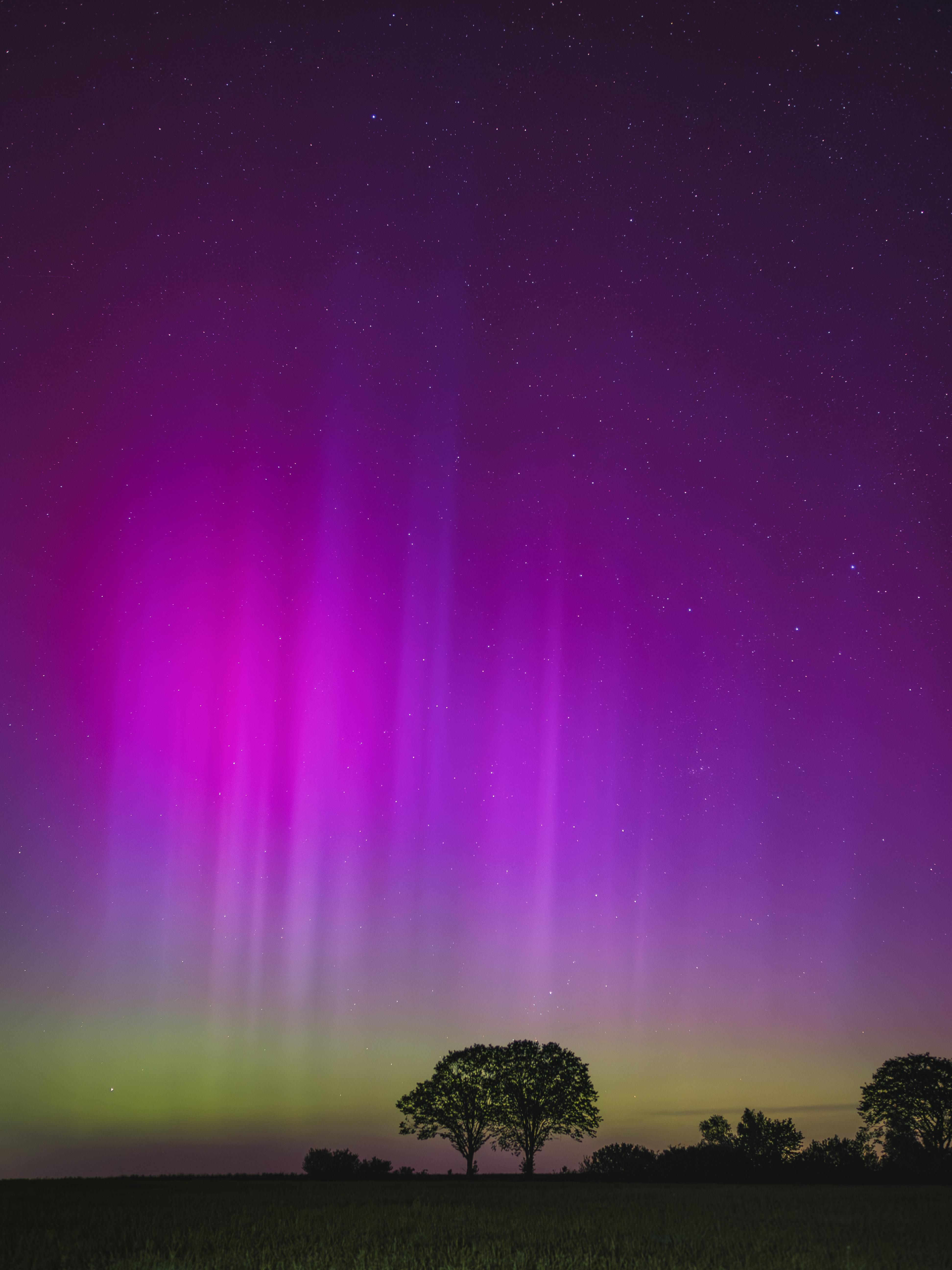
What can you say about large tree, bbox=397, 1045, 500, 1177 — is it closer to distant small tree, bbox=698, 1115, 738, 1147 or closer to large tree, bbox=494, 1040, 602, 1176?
large tree, bbox=494, 1040, 602, 1176

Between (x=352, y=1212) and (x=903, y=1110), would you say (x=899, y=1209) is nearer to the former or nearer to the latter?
(x=352, y=1212)

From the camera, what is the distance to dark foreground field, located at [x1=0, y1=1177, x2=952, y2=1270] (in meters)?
15.8

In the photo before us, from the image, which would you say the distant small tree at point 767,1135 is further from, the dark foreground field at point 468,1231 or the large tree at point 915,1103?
the dark foreground field at point 468,1231

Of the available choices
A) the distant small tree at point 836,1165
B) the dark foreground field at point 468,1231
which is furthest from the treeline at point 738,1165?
the dark foreground field at point 468,1231

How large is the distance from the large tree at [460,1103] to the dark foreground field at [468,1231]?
4503 centimetres

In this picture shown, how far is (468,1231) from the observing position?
21547mm

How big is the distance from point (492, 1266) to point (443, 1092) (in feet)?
251

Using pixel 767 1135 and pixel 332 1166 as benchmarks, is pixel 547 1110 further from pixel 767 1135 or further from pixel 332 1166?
pixel 767 1135

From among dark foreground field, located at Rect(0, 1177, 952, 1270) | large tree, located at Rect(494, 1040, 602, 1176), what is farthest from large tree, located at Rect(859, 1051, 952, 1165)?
dark foreground field, located at Rect(0, 1177, 952, 1270)

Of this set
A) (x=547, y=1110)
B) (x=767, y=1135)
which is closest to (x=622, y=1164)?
(x=547, y=1110)

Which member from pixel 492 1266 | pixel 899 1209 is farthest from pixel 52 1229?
pixel 899 1209

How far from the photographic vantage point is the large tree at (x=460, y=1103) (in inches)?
3255

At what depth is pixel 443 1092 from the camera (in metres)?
84.5

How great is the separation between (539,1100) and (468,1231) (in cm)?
6824
